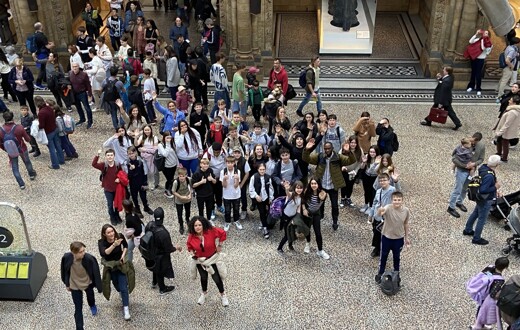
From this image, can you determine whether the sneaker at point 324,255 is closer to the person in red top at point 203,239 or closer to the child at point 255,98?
the person in red top at point 203,239

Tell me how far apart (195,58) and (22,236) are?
5.65 m

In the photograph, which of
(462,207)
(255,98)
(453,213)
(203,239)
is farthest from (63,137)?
(462,207)

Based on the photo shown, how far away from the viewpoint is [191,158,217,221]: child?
8.63 m

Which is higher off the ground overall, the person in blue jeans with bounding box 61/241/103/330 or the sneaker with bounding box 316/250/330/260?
the person in blue jeans with bounding box 61/241/103/330

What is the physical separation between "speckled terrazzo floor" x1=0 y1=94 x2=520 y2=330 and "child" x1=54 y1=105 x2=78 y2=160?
485mm

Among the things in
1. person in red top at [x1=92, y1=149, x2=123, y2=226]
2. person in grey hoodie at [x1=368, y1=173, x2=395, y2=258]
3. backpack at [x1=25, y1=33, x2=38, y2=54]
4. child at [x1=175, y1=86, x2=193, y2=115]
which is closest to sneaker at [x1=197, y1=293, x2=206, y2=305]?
person in red top at [x1=92, y1=149, x2=123, y2=226]

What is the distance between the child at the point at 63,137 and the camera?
416 inches

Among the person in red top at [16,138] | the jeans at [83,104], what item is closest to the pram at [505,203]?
the person in red top at [16,138]

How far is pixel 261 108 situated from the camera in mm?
12078

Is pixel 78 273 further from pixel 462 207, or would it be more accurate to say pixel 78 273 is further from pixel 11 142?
pixel 462 207

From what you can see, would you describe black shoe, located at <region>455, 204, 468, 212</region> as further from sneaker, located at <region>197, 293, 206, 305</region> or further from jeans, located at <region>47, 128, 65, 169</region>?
jeans, located at <region>47, 128, 65, 169</region>

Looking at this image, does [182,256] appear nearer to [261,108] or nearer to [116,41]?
[261,108]

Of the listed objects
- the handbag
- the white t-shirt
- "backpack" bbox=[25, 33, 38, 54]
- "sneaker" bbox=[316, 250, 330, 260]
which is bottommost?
"sneaker" bbox=[316, 250, 330, 260]

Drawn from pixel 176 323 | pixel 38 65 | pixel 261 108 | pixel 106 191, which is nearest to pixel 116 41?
pixel 38 65
